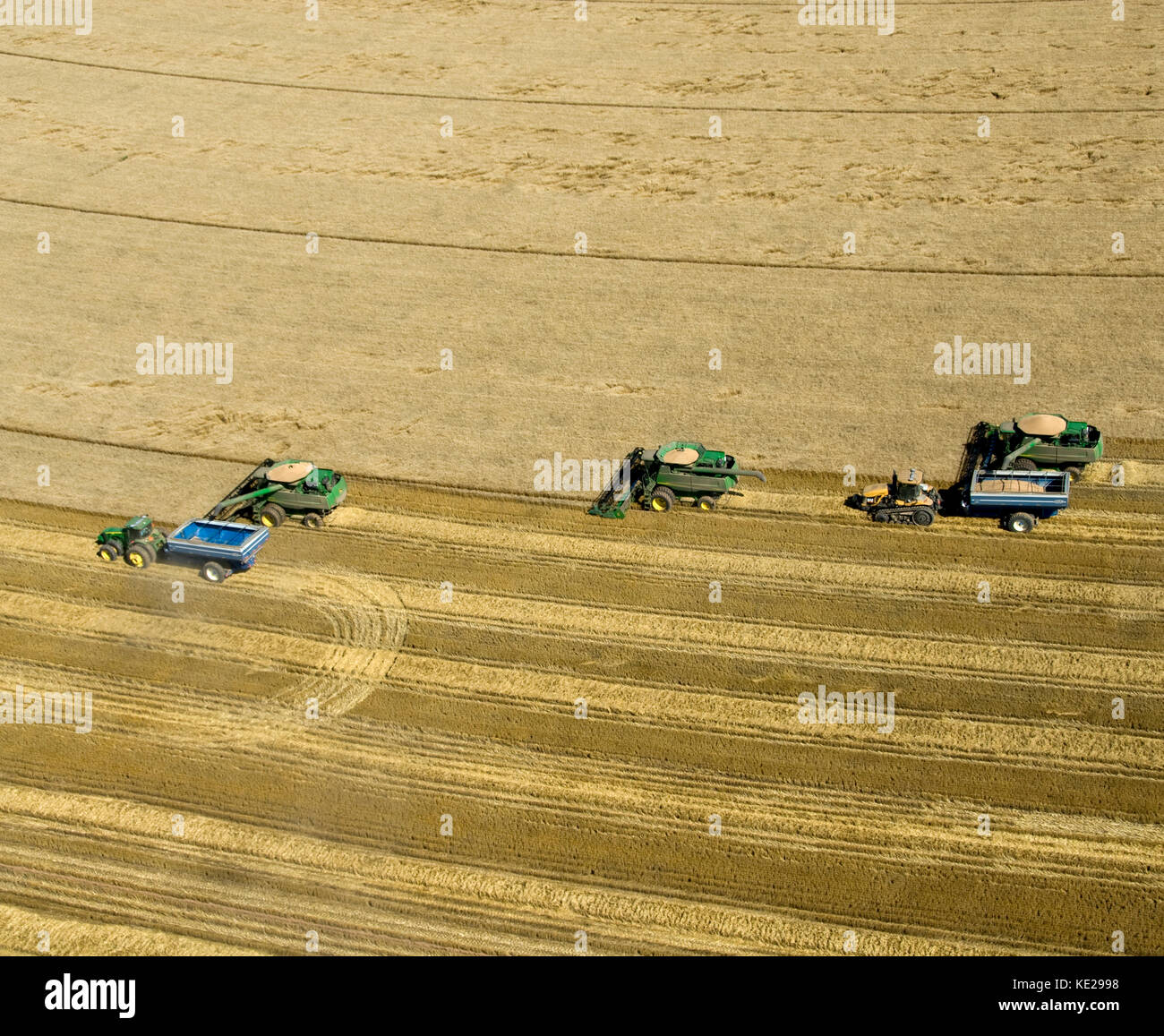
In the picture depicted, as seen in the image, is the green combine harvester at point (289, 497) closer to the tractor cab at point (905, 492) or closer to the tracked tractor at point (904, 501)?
the tracked tractor at point (904, 501)

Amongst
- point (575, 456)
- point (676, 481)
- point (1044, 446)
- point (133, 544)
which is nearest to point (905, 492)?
point (1044, 446)

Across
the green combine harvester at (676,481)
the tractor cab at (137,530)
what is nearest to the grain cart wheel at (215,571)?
the tractor cab at (137,530)

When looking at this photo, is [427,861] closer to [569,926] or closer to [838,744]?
[569,926]

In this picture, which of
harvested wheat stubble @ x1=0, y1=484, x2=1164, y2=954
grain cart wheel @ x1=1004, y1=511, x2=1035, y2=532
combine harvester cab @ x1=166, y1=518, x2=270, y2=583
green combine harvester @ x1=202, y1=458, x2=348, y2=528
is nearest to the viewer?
harvested wheat stubble @ x1=0, y1=484, x2=1164, y2=954

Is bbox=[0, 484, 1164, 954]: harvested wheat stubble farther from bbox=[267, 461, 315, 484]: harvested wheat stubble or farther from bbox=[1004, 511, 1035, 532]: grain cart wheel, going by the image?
bbox=[267, 461, 315, 484]: harvested wheat stubble

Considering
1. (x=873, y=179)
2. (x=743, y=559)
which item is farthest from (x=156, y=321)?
(x=873, y=179)

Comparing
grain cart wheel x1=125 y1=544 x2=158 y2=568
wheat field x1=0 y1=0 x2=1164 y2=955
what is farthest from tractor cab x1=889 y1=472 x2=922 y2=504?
grain cart wheel x1=125 y1=544 x2=158 y2=568
